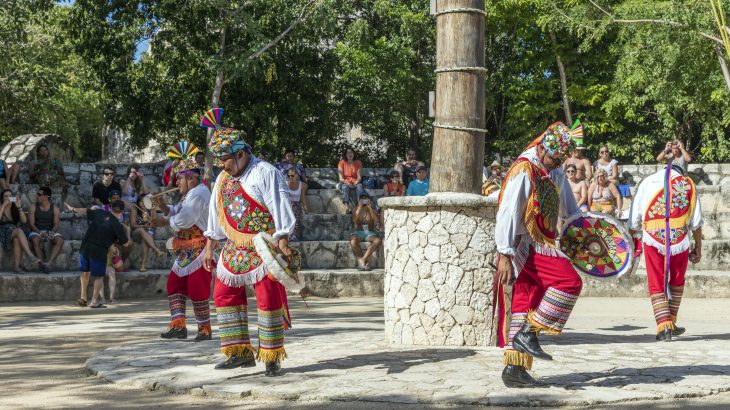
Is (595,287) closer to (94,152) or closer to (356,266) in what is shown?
(356,266)

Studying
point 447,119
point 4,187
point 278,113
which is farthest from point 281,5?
point 447,119

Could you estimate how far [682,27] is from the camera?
21453mm

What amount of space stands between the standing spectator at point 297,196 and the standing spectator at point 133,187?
8.65 ft

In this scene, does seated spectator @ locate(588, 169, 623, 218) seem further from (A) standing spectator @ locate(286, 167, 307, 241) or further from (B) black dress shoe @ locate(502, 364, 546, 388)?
(B) black dress shoe @ locate(502, 364, 546, 388)

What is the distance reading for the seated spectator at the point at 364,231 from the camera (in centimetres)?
1706

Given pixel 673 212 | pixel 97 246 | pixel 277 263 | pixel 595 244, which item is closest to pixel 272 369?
pixel 277 263

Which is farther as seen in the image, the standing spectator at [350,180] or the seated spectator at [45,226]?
the standing spectator at [350,180]

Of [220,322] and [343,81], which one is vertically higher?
[343,81]

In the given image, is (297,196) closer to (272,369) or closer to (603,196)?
(603,196)

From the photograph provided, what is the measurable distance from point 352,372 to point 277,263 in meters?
1.01

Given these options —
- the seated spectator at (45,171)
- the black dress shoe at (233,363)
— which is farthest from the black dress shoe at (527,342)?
the seated spectator at (45,171)

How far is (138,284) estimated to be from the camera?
15859 mm

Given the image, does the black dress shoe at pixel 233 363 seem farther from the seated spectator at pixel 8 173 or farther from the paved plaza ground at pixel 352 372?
the seated spectator at pixel 8 173

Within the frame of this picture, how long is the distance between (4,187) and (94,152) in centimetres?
2660
